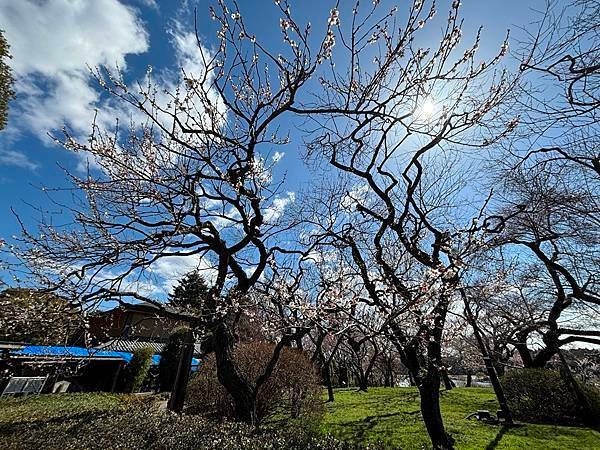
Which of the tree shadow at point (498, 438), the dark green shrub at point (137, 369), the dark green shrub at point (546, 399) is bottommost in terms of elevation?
the tree shadow at point (498, 438)

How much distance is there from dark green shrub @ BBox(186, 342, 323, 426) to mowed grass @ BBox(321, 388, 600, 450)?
2.90 ft

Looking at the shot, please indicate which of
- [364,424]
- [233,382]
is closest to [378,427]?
[364,424]

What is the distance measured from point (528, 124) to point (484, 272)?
12.4 feet

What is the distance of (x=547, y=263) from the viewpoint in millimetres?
8281

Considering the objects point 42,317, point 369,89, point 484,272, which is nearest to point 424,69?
point 369,89

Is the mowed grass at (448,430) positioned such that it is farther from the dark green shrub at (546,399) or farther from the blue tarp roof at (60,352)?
the blue tarp roof at (60,352)

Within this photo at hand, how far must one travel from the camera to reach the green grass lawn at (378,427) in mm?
5949

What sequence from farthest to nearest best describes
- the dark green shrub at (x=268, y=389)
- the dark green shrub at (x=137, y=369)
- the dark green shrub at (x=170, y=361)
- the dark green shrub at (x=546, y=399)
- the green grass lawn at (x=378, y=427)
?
the dark green shrub at (x=170, y=361) → the dark green shrub at (x=137, y=369) → the dark green shrub at (x=546, y=399) → the dark green shrub at (x=268, y=389) → the green grass lawn at (x=378, y=427)

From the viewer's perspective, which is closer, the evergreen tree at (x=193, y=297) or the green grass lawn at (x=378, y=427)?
the green grass lawn at (x=378, y=427)

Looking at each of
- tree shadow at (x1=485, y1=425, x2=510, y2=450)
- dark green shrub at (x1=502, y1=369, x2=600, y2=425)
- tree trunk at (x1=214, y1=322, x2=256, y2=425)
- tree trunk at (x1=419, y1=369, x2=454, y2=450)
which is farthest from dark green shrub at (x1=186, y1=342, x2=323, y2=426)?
dark green shrub at (x1=502, y1=369, x2=600, y2=425)

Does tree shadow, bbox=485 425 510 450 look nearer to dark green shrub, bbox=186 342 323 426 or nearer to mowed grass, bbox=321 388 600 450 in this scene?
mowed grass, bbox=321 388 600 450

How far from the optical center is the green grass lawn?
595cm

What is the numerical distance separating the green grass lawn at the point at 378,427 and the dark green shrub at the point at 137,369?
20.5 feet

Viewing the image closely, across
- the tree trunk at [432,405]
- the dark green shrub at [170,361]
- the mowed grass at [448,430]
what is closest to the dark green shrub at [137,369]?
the dark green shrub at [170,361]
